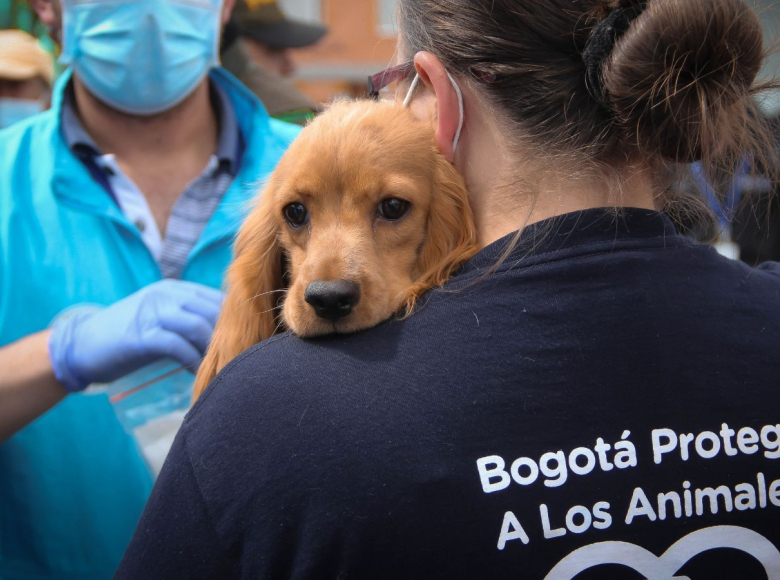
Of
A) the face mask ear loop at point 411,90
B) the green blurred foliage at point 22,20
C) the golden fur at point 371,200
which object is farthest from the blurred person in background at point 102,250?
the green blurred foliage at point 22,20

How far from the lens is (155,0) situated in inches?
121

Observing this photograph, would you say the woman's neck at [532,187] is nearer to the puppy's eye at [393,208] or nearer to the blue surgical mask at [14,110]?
the puppy's eye at [393,208]

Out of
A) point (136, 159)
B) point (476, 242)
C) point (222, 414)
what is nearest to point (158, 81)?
point (136, 159)

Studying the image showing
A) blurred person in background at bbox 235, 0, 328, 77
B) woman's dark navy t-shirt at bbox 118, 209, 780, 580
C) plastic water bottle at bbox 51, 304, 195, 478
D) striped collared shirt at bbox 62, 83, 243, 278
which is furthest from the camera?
blurred person in background at bbox 235, 0, 328, 77

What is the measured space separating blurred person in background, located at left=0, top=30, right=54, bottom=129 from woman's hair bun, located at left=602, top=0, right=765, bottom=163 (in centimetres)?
491

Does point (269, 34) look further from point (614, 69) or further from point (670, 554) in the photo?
point (670, 554)

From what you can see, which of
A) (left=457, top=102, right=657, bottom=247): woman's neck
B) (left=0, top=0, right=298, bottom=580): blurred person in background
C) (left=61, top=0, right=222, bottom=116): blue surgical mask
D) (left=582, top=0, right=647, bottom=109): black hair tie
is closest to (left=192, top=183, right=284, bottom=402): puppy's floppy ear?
(left=0, top=0, right=298, bottom=580): blurred person in background

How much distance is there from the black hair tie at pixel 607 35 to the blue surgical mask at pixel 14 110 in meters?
4.96

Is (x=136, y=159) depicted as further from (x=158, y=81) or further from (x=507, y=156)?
(x=507, y=156)

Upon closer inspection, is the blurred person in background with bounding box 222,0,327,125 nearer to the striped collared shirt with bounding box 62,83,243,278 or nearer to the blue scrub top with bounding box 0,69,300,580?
the striped collared shirt with bounding box 62,83,243,278

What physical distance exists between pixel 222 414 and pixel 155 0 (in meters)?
2.39

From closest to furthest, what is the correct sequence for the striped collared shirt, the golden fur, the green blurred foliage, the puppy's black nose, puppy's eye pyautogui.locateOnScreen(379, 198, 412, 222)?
the puppy's black nose → the golden fur → puppy's eye pyautogui.locateOnScreen(379, 198, 412, 222) → the striped collared shirt → the green blurred foliage

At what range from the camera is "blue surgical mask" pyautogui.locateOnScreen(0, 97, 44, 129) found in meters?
5.31

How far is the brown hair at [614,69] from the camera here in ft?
4.04
